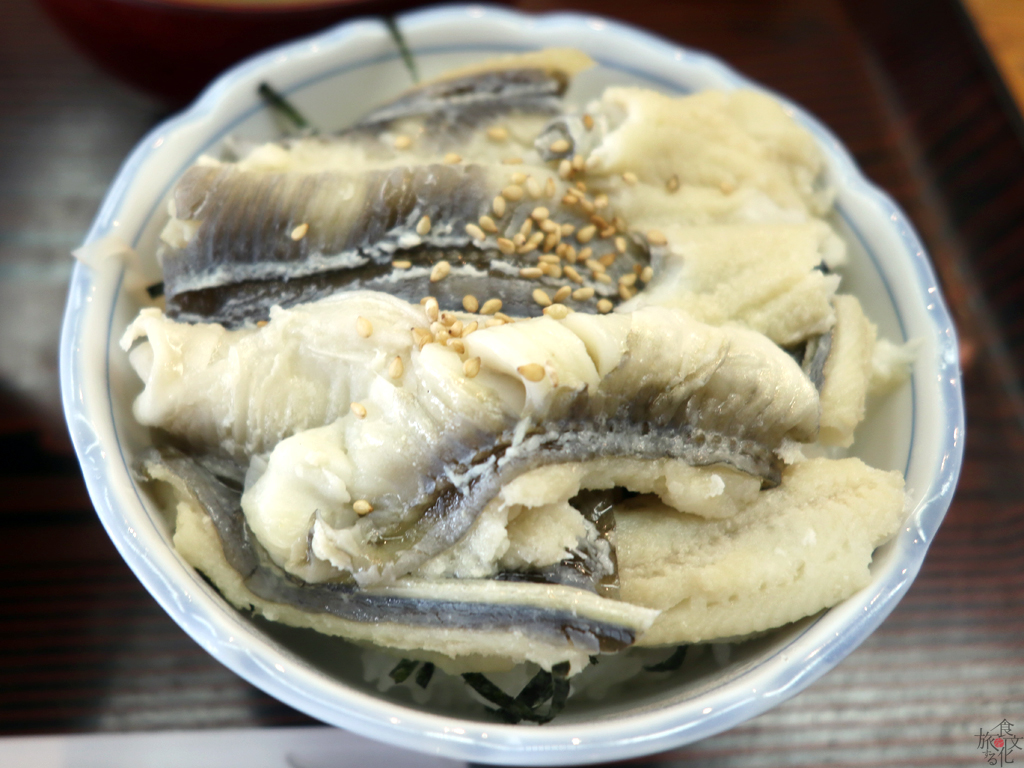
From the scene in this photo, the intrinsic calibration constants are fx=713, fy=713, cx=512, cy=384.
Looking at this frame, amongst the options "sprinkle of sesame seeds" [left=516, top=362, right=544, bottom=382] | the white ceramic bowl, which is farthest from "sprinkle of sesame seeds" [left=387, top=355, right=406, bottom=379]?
the white ceramic bowl

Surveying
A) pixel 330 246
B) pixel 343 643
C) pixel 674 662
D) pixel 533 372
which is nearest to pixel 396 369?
pixel 533 372

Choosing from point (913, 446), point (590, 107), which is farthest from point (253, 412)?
point (913, 446)

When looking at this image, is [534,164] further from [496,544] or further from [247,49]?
[247,49]

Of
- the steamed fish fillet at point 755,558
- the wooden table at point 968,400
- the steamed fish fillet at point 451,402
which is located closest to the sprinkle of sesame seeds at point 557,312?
the steamed fish fillet at point 451,402

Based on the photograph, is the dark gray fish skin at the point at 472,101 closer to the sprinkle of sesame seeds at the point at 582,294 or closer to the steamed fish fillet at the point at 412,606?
the sprinkle of sesame seeds at the point at 582,294

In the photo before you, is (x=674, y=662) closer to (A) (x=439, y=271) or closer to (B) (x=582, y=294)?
(B) (x=582, y=294)

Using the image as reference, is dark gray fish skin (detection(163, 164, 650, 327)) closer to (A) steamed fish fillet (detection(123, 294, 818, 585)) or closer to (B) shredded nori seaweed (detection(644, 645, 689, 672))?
(A) steamed fish fillet (detection(123, 294, 818, 585))
